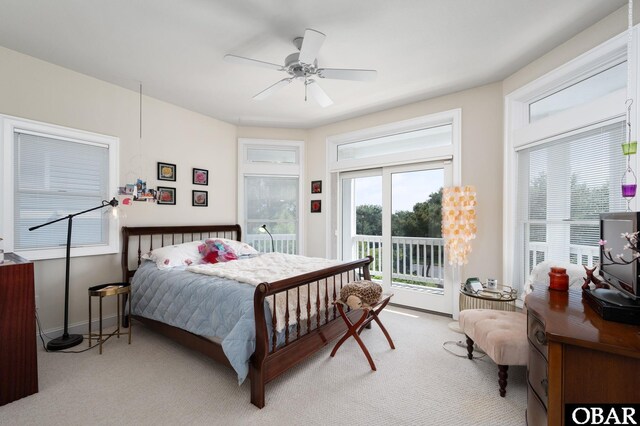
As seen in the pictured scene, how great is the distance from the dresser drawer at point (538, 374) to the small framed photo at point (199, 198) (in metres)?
4.10

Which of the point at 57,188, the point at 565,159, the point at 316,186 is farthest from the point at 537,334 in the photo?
the point at 57,188

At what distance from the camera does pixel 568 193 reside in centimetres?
255

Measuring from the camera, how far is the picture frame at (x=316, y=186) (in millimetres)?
4773

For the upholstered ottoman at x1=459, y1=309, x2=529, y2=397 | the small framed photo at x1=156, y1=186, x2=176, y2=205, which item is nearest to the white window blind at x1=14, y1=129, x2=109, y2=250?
the small framed photo at x1=156, y1=186, x2=176, y2=205

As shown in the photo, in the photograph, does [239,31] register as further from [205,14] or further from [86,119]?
[86,119]

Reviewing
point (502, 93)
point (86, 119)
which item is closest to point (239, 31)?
point (86, 119)

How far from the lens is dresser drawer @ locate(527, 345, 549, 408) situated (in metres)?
1.36

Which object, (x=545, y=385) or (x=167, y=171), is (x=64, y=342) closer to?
(x=167, y=171)

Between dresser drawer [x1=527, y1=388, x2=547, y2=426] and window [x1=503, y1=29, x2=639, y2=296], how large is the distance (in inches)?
59.0

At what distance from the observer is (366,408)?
6.25ft

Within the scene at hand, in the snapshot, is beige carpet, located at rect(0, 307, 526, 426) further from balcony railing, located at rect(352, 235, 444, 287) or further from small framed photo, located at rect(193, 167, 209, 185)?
small framed photo, located at rect(193, 167, 209, 185)

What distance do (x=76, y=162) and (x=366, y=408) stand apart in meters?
3.74

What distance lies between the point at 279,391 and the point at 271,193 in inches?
128

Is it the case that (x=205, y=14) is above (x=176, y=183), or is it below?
above
